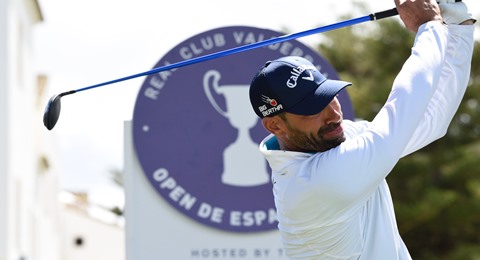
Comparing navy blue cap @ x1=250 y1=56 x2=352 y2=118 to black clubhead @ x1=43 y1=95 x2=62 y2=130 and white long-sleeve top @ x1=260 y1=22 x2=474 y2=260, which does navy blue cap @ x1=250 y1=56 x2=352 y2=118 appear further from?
black clubhead @ x1=43 y1=95 x2=62 y2=130

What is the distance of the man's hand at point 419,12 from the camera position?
3.77 m

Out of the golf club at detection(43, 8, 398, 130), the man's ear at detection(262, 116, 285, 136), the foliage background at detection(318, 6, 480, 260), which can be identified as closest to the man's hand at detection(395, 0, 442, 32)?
the golf club at detection(43, 8, 398, 130)

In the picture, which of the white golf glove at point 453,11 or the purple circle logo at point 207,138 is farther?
the purple circle logo at point 207,138

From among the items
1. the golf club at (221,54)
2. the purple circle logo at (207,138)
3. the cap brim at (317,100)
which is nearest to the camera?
the cap brim at (317,100)

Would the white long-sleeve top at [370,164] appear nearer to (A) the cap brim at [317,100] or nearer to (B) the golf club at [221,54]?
(A) the cap brim at [317,100]

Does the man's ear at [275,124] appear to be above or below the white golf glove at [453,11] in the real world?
below

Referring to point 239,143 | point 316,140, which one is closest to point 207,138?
point 239,143

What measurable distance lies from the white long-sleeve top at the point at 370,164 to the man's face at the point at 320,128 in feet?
0.16

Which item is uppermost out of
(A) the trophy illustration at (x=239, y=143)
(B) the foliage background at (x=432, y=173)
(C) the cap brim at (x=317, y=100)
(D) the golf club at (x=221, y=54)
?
(D) the golf club at (x=221, y=54)

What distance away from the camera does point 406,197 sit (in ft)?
81.9

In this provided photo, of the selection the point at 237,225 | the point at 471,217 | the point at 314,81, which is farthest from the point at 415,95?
the point at 471,217

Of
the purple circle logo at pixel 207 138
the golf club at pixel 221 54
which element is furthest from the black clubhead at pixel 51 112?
the purple circle logo at pixel 207 138

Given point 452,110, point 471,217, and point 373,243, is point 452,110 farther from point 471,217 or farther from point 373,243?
point 471,217

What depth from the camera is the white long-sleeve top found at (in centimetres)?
354
